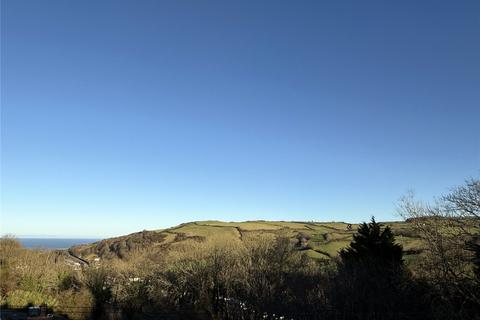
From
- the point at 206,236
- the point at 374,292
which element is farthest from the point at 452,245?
the point at 206,236

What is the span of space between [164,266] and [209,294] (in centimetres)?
650

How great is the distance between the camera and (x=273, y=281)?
24188mm

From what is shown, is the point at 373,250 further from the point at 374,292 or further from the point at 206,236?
the point at 206,236

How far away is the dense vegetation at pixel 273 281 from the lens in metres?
18.4

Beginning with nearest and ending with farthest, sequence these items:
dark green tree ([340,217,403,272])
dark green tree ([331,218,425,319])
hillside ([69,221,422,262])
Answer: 1. dark green tree ([331,218,425,319])
2. dark green tree ([340,217,403,272])
3. hillside ([69,221,422,262])

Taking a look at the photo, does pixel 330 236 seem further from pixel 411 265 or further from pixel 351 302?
pixel 351 302

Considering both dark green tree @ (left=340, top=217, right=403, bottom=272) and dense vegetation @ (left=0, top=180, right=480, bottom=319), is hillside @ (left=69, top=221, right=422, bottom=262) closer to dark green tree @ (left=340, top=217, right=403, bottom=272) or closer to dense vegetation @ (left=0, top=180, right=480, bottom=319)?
dark green tree @ (left=340, top=217, right=403, bottom=272)

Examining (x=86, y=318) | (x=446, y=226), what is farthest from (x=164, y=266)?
(x=446, y=226)

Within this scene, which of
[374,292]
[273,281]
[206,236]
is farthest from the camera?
[206,236]

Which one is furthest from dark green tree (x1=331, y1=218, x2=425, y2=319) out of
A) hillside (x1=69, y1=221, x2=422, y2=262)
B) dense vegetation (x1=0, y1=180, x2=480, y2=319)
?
hillside (x1=69, y1=221, x2=422, y2=262)

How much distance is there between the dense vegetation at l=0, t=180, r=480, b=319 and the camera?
60.5ft

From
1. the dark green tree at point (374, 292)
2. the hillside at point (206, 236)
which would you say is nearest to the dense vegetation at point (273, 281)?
the dark green tree at point (374, 292)

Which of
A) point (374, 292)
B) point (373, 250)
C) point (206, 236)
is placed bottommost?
point (374, 292)

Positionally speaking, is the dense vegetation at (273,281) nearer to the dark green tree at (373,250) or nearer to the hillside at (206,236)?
the dark green tree at (373,250)
